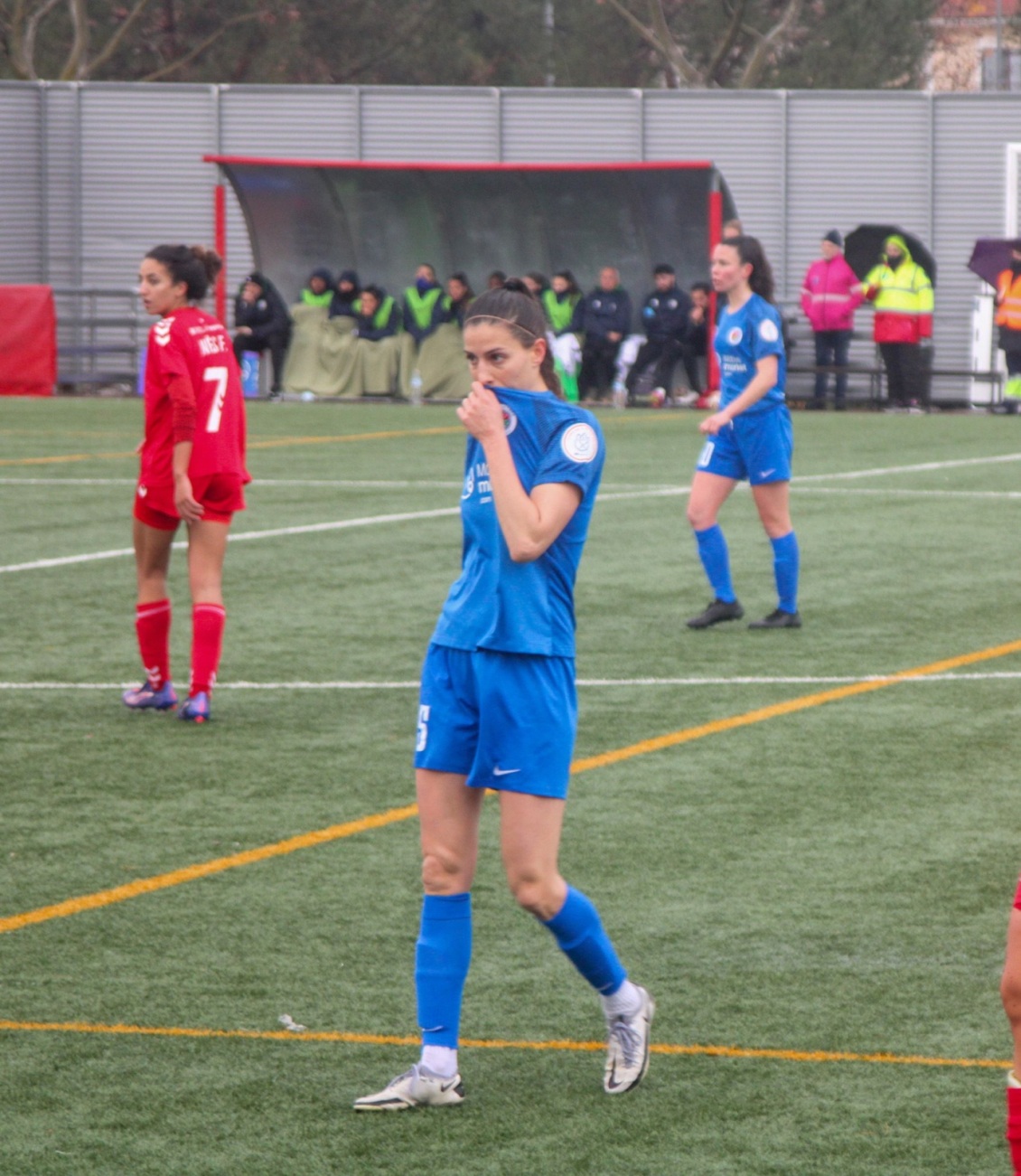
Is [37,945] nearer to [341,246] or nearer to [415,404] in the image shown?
[415,404]

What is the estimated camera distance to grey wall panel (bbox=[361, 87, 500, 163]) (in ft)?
101

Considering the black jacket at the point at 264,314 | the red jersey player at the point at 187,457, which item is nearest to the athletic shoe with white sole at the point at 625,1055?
the red jersey player at the point at 187,457

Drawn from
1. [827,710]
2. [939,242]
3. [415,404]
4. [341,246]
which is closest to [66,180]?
[341,246]

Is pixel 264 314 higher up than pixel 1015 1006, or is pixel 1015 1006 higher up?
pixel 264 314

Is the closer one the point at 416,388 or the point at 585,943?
the point at 585,943

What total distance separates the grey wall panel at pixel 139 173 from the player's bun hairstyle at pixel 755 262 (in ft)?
69.6

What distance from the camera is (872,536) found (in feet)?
48.9

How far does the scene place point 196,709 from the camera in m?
8.80

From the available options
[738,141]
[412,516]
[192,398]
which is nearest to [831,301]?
[738,141]

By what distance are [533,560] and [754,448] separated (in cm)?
663

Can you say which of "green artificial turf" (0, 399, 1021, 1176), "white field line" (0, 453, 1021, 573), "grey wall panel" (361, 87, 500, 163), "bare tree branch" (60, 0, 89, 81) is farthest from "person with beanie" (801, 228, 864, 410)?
"bare tree branch" (60, 0, 89, 81)

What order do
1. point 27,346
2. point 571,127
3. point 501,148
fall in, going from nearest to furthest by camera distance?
point 27,346 → point 571,127 → point 501,148

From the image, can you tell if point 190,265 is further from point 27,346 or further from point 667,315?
point 27,346

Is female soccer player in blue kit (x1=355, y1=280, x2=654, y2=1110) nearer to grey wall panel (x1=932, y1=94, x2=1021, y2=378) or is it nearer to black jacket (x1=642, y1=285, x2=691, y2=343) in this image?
black jacket (x1=642, y1=285, x2=691, y2=343)
